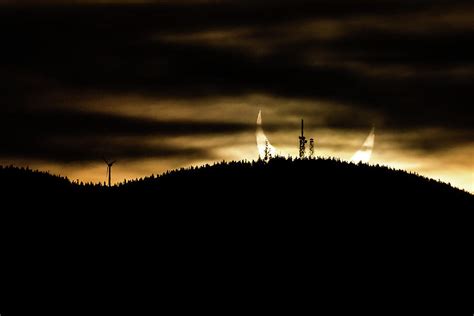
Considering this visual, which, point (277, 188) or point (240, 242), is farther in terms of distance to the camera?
point (277, 188)

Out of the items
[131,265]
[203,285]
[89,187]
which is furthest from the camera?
[89,187]

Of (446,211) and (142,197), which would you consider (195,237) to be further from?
(446,211)

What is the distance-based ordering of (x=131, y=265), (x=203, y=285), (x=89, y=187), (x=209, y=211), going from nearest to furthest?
(x=203, y=285) < (x=131, y=265) < (x=209, y=211) < (x=89, y=187)

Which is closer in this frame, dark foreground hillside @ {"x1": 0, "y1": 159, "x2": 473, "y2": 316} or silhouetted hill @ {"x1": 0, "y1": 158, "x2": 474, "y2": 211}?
dark foreground hillside @ {"x1": 0, "y1": 159, "x2": 473, "y2": 316}

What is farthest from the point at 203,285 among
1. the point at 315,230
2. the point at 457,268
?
the point at 457,268

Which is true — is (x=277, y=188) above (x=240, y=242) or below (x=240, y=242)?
above

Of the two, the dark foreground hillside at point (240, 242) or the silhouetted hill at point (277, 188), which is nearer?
the dark foreground hillside at point (240, 242)

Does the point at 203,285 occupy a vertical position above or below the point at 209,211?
below

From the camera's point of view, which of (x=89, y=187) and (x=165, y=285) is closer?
(x=165, y=285)
